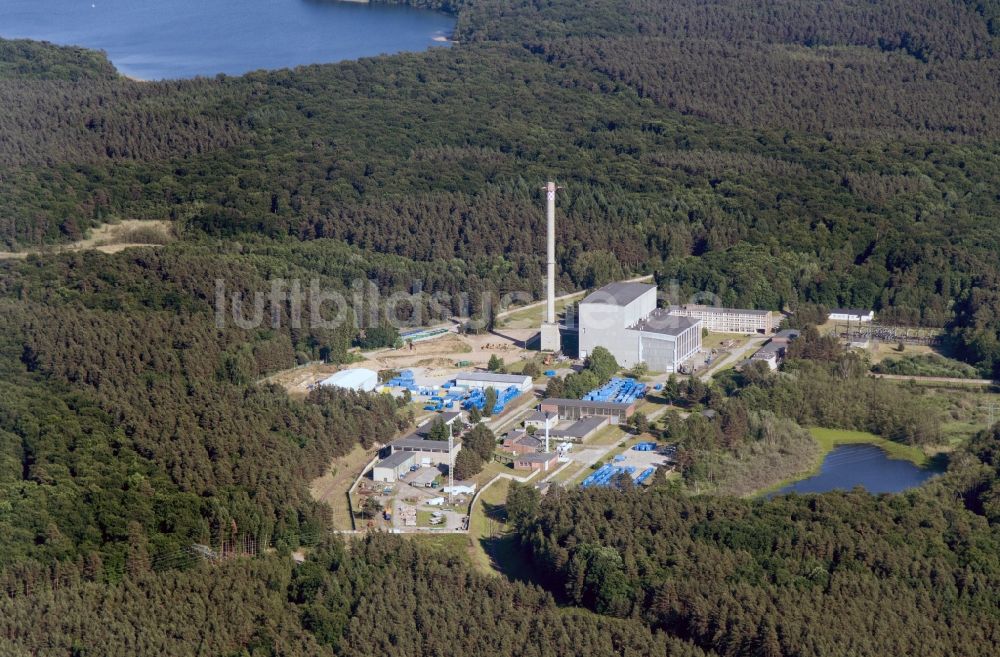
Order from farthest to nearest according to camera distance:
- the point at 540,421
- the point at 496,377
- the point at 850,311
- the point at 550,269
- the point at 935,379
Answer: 1. the point at 850,311
2. the point at 550,269
3. the point at 935,379
4. the point at 496,377
5. the point at 540,421

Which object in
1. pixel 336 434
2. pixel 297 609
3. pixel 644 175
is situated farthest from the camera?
pixel 644 175

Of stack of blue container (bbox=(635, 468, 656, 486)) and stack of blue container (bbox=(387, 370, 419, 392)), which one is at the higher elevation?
stack of blue container (bbox=(635, 468, 656, 486))

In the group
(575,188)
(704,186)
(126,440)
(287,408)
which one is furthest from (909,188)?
(126,440)

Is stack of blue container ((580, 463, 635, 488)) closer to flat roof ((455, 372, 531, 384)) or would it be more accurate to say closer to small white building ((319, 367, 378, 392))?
flat roof ((455, 372, 531, 384))

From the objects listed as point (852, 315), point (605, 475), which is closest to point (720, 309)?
point (852, 315)

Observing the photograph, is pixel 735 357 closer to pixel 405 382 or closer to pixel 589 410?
pixel 589 410

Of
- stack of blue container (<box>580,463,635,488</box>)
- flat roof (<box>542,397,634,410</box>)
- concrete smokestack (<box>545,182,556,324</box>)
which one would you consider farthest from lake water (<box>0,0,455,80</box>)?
stack of blue container (<box>580,463,635,488</box>)

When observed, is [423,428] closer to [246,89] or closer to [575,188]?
[575,188]
